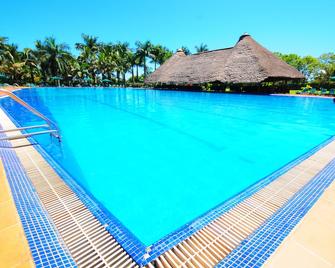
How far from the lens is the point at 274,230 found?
196cm

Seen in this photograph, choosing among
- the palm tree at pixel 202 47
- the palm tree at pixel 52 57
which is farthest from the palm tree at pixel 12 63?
the palm tree at pixel 202 47

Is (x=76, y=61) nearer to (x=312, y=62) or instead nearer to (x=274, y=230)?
(x=274, y=230)

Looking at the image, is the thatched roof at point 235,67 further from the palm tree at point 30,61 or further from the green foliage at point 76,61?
the palm tree at point 30,61

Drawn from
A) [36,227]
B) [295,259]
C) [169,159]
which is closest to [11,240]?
[36,227]

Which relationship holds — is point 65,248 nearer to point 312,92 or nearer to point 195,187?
point 195,187

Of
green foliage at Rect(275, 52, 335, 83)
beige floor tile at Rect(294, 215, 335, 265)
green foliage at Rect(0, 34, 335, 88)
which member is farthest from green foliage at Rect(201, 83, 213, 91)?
beige floor tile at Rect(294, 215, 335, 265)

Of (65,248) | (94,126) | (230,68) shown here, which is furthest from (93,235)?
(230,68)

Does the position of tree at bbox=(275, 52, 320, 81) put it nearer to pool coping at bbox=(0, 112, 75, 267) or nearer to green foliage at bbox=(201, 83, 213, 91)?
green foliage at bbox=(201, 83, 213, 91)

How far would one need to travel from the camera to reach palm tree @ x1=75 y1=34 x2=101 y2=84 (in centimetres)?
3209

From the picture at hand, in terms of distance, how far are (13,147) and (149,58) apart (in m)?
34.3

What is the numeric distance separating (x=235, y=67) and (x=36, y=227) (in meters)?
21.9

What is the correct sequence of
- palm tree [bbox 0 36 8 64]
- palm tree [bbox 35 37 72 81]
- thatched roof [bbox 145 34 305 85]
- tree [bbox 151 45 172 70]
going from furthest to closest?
tree [bbox 151 45 172 70] → palm tree [bbox 35 37 72 81] → palm tree [bbox 0 36 8 64] → thatched roof [bbox 145 34 305 85]

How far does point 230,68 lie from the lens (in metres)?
20.8

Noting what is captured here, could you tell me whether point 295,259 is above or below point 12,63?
below
